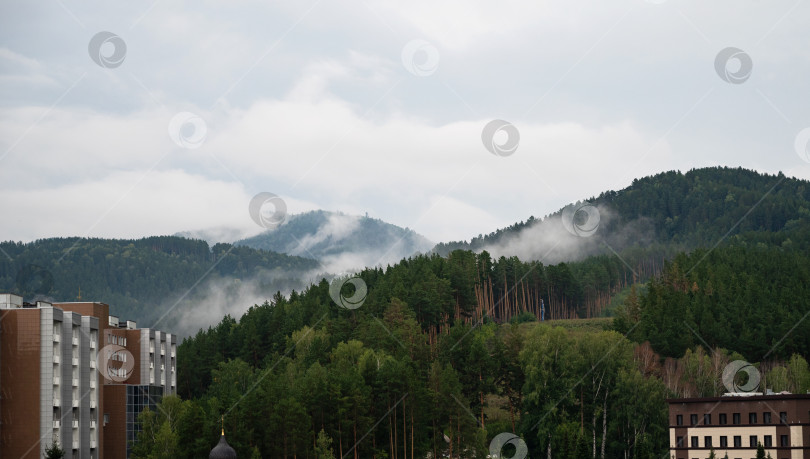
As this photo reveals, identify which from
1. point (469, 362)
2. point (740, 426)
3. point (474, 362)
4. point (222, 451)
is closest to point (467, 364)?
point (469, 362)

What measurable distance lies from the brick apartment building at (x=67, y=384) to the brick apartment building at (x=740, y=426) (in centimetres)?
5401

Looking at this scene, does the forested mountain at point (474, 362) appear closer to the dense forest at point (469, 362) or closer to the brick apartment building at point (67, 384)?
the dense forest at point (469, 362)

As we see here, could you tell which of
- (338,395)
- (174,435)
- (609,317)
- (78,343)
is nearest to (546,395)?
(338,395)

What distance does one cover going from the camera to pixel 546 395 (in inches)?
4299

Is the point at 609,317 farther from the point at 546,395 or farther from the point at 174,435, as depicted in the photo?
the point at 174,435

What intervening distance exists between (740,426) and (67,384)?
61.8m

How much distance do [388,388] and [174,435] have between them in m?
19.3

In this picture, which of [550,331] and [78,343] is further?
[550,331]

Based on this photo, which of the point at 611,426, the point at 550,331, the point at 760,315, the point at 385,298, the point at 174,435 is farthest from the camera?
the point at 385,298

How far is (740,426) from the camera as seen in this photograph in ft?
327

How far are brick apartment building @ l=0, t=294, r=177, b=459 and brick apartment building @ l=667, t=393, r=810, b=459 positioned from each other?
54.0 metres

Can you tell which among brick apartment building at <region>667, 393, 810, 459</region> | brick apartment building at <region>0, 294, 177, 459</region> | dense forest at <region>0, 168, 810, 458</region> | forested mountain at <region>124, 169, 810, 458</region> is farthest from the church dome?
brick apartment building at <region>667, 393, 810, 459</region>

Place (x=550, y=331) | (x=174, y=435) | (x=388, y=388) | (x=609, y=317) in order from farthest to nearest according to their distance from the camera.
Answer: (x=609, y=317) → (x=550, y=331) → (x=388, y=388) → (x=174, y=435)

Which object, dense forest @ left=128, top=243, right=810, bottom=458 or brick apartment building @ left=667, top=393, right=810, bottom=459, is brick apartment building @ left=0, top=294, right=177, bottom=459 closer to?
dense forest @ left=128, top=243, right=810, bottom=458
